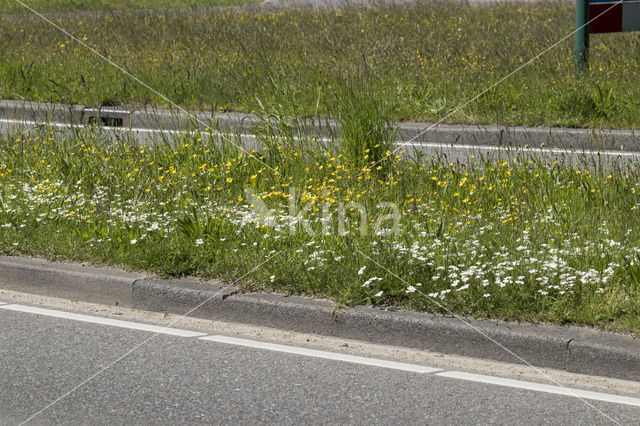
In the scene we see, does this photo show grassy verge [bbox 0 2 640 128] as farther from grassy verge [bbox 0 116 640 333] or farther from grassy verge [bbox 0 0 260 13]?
grassy verge [bbox 0 0 260 13]

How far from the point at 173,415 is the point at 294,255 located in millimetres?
1738

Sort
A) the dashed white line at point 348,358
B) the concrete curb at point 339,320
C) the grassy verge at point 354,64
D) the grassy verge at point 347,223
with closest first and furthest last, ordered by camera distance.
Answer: the dashed white line at point 348,358 → the concrete curb at point 339,320 → the grassy verge at point 347,223 → the grassy verge at point 354,64

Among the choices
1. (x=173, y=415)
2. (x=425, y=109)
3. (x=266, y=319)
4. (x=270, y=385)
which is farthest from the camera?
(x=425, y=109)

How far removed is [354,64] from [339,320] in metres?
8.43

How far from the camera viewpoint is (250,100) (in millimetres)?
11828

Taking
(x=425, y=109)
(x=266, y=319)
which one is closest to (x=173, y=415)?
(x=266, y=319)

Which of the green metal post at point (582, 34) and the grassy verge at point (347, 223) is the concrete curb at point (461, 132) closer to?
the grassy verge at point (347, 223)

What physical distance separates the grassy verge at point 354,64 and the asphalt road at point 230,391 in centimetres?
463

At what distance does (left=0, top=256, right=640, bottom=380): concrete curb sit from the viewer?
450 centimetres

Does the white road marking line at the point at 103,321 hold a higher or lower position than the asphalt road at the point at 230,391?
higher

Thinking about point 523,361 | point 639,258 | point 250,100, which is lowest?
point 523,361

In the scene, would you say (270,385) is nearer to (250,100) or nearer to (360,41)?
(250,100)

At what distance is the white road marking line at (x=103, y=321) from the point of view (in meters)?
5.26

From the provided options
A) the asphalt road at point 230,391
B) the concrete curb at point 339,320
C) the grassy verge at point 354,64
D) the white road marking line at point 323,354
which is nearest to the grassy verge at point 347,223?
the concrete curb at point 339,320
